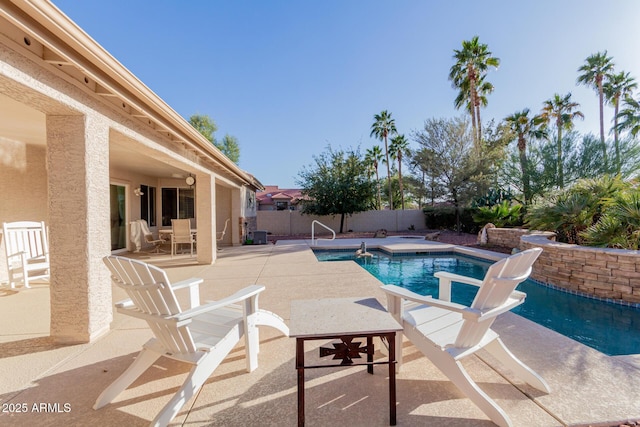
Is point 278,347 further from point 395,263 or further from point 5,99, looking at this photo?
point 395,263

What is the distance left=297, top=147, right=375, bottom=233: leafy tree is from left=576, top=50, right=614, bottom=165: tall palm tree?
54.2 feet

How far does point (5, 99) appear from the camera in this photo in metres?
3.05

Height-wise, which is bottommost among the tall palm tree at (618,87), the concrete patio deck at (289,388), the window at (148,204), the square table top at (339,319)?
the concrete patio deck at (289,388)

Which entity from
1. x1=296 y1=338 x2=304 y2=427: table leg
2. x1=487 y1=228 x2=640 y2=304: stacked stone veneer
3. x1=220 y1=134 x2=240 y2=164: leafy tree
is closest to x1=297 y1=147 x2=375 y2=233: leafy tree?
x1=487 y1=228 x2=640 y2=304: stacked stone veneer

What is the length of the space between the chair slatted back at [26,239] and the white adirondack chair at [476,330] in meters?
5.94

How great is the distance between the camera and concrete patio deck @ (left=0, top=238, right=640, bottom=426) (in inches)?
69.6

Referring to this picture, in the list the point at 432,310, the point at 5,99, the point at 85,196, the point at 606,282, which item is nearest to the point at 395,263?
the point at 606,282

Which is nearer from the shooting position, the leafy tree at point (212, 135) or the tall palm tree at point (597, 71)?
the tall palm tree at point (597, 71)

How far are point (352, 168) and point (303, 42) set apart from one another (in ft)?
22.5

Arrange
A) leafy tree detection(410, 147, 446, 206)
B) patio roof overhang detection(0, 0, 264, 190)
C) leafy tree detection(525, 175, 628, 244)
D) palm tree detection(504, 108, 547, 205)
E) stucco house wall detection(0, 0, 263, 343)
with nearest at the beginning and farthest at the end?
1. patio roof overhang detection(0, 0, 264, 190)
2. stucco house wall detection(0, 0, 263, 343)
3. leafy tree detection(525, 175, 628, 244)
4. leafy tree detection(410, 147, 446, 206)
5. palm tree detection(504, 108, 547, 205)

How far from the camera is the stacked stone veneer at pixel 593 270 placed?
4484 mm

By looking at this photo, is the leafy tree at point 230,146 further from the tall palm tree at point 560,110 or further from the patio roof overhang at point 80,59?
the tall palm tree at point 560,110

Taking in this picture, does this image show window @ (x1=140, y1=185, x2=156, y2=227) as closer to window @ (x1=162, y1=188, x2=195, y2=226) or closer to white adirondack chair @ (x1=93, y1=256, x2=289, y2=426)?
window @ (x1=162, y1=188, x2=195, y2=226)

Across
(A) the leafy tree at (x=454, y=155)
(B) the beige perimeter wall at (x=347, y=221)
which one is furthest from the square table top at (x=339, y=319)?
(B) the beige perimeter wall at (x=347, y=221)
